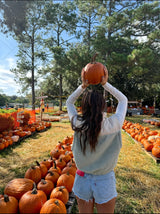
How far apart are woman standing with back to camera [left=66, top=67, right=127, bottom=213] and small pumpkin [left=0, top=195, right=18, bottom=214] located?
111 centimetres

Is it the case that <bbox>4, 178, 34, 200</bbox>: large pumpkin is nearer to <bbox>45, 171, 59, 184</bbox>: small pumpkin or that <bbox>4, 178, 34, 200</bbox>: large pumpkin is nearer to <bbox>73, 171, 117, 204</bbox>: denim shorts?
<bbox>45, 171, 59, 184</bbox>: small pumpkin

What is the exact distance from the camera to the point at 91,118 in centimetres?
120

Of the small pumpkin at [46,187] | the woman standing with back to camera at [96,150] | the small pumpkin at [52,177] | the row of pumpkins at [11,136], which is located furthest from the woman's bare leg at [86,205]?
the row of pumpkins at [11,136]

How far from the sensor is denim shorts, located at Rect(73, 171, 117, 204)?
4.09 ft

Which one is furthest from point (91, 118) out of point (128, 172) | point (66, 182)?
point (128, 172)

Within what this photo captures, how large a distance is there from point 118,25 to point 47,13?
11.1m

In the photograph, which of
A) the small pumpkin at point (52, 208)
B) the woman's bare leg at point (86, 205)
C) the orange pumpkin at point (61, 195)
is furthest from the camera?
the orange pumpkin at point (61, 195)

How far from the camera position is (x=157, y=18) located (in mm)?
13477

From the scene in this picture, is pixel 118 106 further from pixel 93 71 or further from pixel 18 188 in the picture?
pixel 18 188

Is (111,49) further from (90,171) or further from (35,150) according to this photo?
(90,171)

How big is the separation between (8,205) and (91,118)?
169 centimetres

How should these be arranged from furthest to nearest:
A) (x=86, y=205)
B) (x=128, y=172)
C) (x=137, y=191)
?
(x=128, y=172) → (x=137, y=191) → (x=86, y=205)

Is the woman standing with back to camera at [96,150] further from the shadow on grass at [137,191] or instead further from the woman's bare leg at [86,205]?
the shadow on grass at [137,191]

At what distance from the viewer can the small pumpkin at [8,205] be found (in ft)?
5.93
